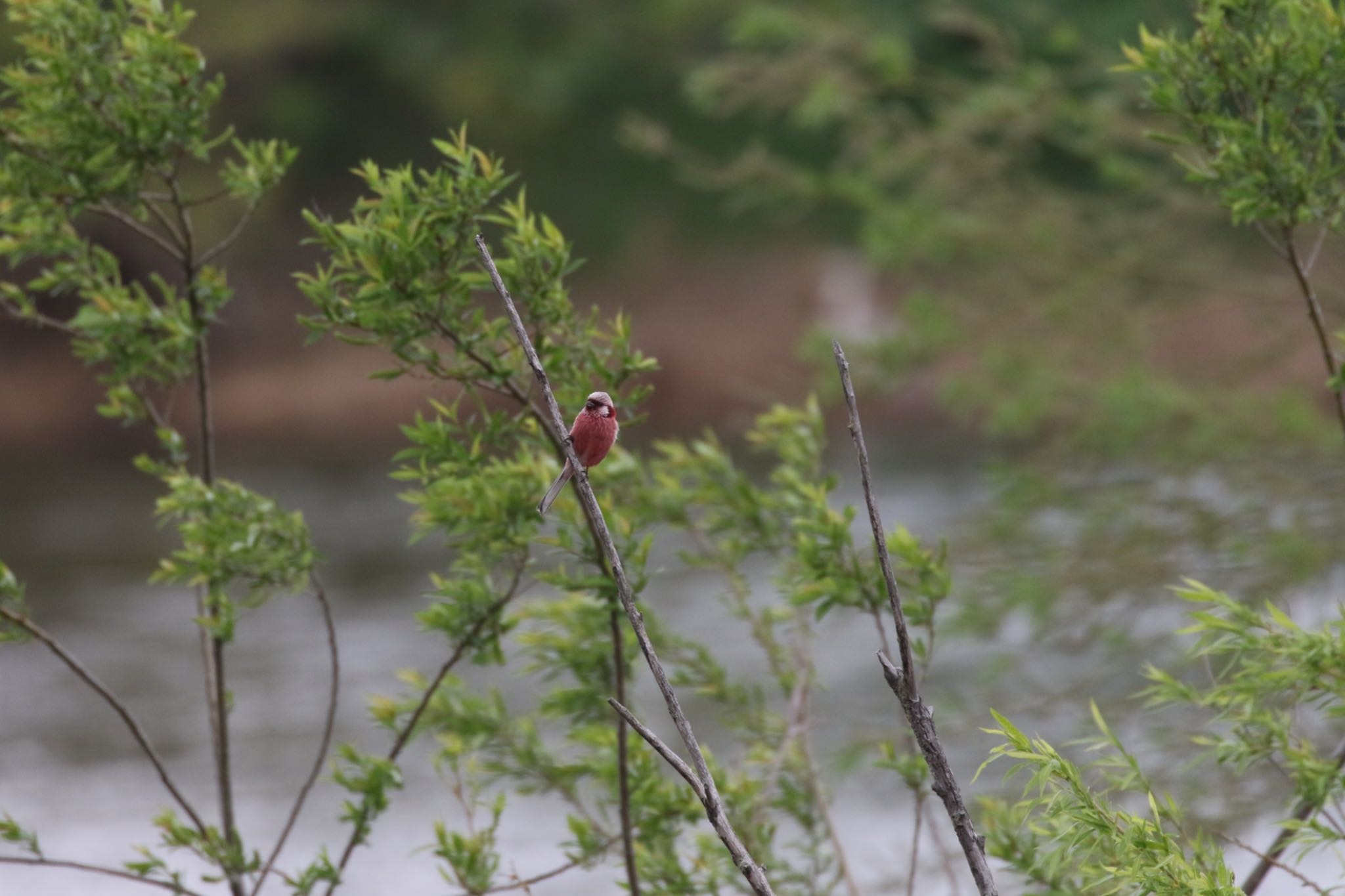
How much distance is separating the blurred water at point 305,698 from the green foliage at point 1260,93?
360 cm

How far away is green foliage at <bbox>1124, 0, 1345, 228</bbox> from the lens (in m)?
3.41

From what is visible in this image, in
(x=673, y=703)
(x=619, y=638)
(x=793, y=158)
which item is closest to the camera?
(x=673, y=703)

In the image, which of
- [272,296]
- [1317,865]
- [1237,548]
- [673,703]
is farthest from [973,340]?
[272,296]

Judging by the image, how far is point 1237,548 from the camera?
797 cm

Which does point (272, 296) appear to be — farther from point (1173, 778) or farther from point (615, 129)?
point (1173, 778)

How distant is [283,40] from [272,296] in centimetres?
467

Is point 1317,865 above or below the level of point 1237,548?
below

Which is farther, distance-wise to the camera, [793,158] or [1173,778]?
[793,158]

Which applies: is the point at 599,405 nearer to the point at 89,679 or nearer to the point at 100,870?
the point at 89,679

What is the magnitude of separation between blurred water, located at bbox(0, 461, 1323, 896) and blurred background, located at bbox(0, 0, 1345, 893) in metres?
0.05

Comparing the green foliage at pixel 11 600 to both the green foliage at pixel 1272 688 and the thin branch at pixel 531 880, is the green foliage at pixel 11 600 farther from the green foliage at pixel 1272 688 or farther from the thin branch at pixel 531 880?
the green foliage at pixel 1272 688

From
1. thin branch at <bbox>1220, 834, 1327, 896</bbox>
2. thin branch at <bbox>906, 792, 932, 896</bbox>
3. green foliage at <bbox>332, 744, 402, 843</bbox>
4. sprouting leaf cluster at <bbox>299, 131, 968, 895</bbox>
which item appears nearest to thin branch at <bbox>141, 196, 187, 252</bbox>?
sprouting leaf cluster at <bbox>299, 131, 968, 895</bbox>

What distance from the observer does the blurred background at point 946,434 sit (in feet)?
27.1

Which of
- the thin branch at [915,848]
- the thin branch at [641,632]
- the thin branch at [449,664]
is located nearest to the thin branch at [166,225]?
the thin branch at [449,664]
